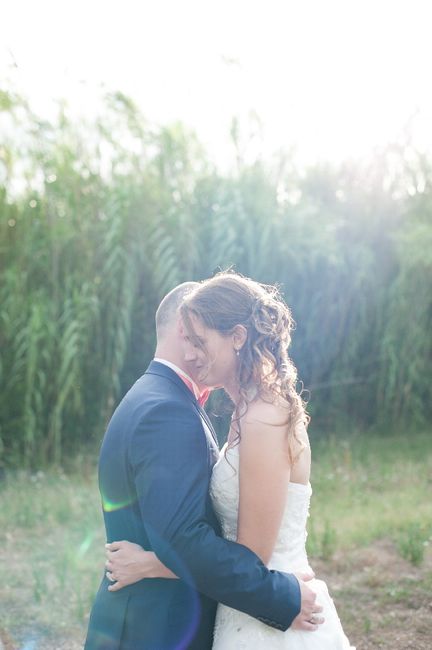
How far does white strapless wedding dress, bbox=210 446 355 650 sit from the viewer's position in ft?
7.54

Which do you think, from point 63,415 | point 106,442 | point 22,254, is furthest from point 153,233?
point 106,442

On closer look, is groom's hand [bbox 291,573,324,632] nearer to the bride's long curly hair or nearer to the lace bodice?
the lace bodice

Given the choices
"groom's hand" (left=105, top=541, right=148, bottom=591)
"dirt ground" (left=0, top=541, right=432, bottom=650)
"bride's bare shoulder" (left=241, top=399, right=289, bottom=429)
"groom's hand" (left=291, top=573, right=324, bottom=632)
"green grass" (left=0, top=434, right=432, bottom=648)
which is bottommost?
"green grass" (left=0, top=434, right=432, bottom=648)

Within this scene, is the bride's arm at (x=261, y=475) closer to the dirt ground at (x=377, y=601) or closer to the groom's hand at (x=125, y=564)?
the groom's hand at (x=125, y=564)

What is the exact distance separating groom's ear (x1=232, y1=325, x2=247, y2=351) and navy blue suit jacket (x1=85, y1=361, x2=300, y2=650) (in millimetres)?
220

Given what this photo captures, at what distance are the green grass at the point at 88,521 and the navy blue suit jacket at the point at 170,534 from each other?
6.52 ft

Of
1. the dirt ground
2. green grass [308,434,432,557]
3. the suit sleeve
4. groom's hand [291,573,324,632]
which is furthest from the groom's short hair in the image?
green grass [308,434,432,557]

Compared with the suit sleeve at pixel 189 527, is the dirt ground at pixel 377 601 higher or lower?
lower

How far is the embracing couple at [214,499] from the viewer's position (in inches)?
84.7

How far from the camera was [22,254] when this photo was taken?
759 cm

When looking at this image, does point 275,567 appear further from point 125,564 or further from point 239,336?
point 239,336

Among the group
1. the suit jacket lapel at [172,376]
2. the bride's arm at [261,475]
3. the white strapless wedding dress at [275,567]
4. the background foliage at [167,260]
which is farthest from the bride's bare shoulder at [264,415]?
the background foliage at [167,260]

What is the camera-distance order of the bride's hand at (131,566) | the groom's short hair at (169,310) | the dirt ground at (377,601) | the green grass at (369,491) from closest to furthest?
the bride's hand at (131,566) → the groom's short hair at (169,310) → the dirt ground at (377,601) → the green grass at (369,491)

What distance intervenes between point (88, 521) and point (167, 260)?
267 centimetres
